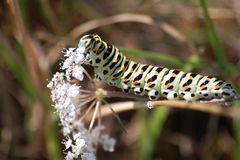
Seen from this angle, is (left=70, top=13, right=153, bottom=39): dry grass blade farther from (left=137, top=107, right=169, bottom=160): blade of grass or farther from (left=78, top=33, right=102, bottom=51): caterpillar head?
(left=78, top=33, right=102, bottom=51): caterpillar head

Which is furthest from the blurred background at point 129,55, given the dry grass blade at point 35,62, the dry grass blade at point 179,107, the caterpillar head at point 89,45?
the caterpillar head at point 89,45

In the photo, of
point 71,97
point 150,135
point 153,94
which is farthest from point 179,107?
point 150,135

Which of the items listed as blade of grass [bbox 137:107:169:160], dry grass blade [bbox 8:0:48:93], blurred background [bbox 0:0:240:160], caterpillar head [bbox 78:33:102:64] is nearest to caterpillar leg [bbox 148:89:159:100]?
caterpillar head [bbox 78:33:102:64]

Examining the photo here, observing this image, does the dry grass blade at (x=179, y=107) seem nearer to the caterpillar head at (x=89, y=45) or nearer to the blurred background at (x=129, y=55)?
the blurred background at (x=129, y=55)

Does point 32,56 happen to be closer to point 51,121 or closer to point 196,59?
point 51,121

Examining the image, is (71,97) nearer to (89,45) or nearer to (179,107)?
(89,45)

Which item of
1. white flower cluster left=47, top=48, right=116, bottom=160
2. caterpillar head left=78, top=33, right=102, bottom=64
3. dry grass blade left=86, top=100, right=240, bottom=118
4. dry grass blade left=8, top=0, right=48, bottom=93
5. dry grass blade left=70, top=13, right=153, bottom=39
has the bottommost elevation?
white flower cluster left=47, top=48, right=116, bottom=160
